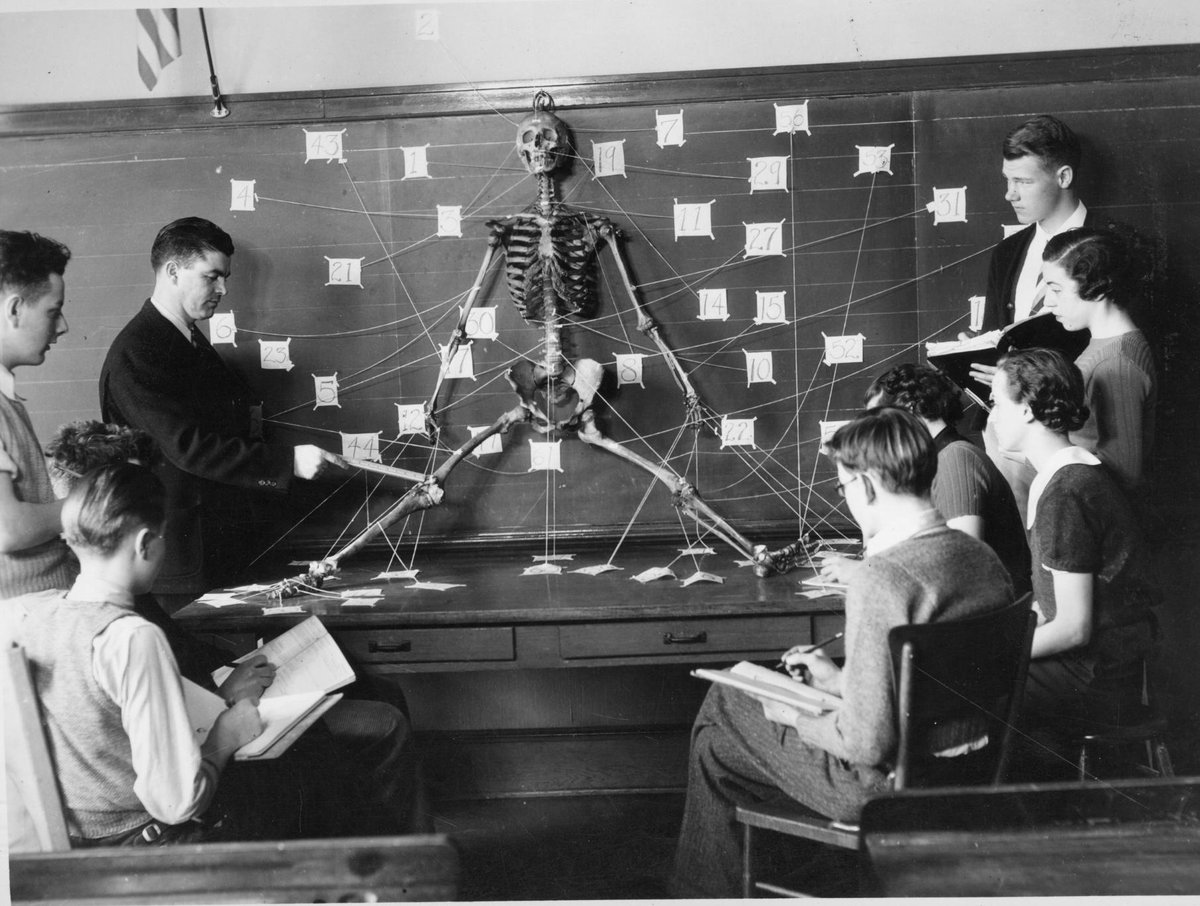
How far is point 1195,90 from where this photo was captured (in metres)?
2.68

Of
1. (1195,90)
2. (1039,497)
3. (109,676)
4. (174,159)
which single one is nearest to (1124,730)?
(1039,497)

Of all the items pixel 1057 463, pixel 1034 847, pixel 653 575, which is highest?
pixel 1057 463

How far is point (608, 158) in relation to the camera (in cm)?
294

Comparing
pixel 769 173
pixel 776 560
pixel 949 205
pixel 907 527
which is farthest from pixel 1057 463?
pixel 769 173

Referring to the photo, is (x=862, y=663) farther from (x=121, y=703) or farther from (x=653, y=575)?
(x=121, y=703)

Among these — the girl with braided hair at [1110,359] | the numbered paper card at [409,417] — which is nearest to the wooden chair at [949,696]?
the girl with braided hair at [1110,359]

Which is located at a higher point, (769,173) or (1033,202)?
(769,173)

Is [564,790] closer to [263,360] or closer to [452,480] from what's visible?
[452,480]

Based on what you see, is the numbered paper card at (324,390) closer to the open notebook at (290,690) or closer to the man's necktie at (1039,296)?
the open notebook at (290,690)

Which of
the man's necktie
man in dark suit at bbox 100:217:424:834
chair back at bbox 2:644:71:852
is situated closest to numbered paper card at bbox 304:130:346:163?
man in dark suit at bbox 100:217:424:834

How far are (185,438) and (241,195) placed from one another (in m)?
0.84

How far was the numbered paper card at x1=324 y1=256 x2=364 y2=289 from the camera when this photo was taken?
2965mm

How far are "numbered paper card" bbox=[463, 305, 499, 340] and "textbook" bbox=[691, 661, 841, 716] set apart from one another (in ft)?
4.68

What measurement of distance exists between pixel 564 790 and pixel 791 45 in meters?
2.28
